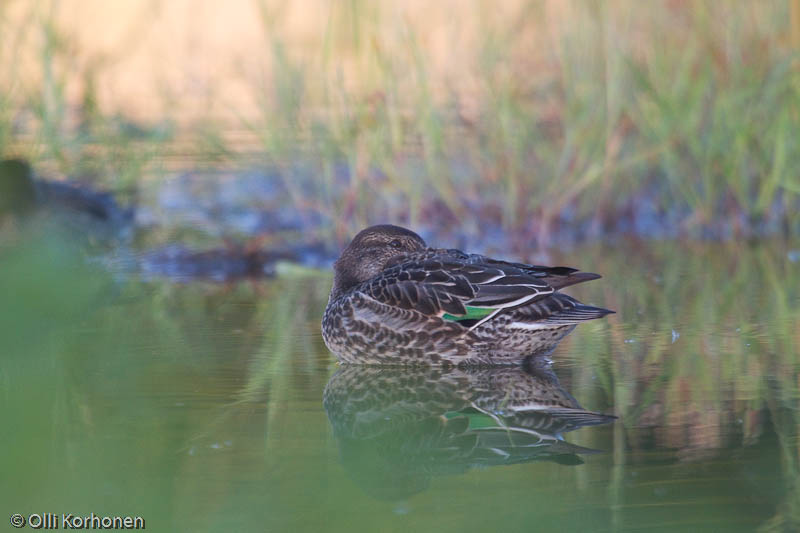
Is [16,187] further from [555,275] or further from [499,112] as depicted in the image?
[555,275]

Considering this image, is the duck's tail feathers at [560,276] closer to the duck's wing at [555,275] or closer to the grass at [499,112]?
the duck's wing at [555,275]

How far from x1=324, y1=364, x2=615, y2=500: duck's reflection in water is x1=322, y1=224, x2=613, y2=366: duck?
0.30 ft

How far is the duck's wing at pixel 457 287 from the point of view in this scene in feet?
16.6

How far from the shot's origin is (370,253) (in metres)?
6.04

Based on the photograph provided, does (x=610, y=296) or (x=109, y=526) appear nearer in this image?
(x=109, y=526)

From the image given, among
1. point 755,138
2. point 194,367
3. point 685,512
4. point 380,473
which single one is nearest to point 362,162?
point 755,138

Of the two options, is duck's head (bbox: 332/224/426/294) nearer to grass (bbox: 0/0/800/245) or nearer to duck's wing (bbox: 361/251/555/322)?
duck's wing (bbox: 361/251/555/322)

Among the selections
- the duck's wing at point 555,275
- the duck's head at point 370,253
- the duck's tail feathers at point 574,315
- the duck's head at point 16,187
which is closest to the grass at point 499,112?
the duck's head at point 16,187

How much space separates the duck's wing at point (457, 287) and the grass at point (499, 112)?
115 inches

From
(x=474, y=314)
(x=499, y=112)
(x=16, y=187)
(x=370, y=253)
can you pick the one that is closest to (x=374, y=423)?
(x=474, y=314)

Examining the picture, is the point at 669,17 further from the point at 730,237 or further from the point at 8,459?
the point at 8,459

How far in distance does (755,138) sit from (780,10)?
39.7 inches

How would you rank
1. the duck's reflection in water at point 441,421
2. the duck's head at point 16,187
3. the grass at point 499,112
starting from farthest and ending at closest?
the grass at point 499,112, the duck's head at point 16,187, the duck's reflection in water at point 441,421

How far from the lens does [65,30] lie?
825 centimetres
